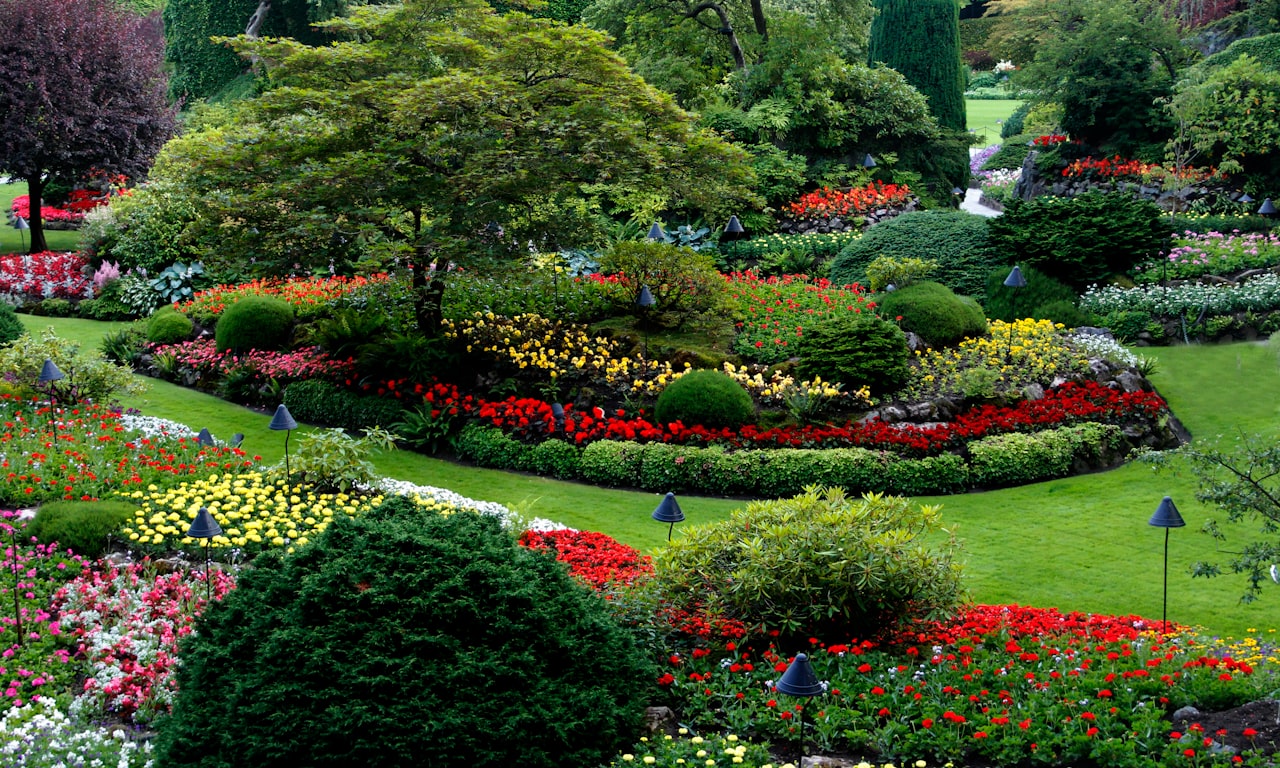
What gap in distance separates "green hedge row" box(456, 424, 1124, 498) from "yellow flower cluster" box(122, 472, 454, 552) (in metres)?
2.30

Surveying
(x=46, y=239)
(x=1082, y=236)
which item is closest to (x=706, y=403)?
(x=1082, y=236)

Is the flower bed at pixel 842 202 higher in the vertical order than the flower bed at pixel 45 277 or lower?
higher

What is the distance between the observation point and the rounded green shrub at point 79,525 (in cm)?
895

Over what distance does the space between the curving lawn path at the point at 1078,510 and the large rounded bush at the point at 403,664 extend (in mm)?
3297

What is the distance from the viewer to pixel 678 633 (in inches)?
303

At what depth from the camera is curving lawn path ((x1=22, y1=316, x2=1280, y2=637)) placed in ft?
29.5

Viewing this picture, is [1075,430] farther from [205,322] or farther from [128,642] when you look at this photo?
[205,322]

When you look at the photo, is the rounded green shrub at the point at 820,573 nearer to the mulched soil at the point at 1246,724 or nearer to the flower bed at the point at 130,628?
the mulched soil at the point at 1246,724

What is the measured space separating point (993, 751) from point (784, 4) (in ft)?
78.7

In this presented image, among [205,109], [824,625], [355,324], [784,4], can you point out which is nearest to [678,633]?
[824,625]

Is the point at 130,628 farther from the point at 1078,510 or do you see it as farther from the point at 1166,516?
the point at 1078,510

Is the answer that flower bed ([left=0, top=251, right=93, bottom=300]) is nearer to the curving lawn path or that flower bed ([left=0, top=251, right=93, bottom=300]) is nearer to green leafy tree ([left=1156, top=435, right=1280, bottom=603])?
the curving lawn path

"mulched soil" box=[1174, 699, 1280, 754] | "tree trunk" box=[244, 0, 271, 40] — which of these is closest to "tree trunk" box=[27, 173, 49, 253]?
"tree trunk" box=[244, 0, 271, 40]

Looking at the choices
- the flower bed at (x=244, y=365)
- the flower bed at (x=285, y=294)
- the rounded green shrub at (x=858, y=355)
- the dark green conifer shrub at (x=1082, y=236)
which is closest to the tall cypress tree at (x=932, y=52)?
the dark green conifer shrub at (x=1082, y=236)
